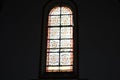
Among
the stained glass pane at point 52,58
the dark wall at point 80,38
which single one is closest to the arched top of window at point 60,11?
the dark wall at point 80,38

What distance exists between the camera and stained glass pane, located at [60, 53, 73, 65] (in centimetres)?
841

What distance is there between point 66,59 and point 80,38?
69cm

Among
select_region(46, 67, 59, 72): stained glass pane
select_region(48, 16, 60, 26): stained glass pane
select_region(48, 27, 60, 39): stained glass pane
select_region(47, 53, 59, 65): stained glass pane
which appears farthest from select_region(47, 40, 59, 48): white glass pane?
select_region(46, 67, 59, 72): stained glass pane

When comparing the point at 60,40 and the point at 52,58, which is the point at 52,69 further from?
the point at 60,40

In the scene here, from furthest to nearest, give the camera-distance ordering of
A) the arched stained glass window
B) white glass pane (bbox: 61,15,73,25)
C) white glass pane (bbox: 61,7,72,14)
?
white glass pane (bbox: 61,7,72,14)
white glass pane (bbox: 61,15,73,25)
the arched stained glass window

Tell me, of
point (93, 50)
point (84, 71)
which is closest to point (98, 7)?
point (93, 50)

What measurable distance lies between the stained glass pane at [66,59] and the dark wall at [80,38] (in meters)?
0.36

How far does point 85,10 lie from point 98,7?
0.38 meters

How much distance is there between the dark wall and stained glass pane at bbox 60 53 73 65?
0.36 m

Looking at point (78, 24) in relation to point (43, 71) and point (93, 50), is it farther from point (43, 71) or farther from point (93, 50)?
point (43, 71)

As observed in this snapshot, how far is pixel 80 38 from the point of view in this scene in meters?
8.44

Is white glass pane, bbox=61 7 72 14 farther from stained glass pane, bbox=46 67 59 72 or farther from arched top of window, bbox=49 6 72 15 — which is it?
stained glass pane, bbox=46 67 59 72

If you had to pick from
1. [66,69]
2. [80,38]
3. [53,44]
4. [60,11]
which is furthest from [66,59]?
[60,11]

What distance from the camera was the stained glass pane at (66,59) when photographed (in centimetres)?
841
